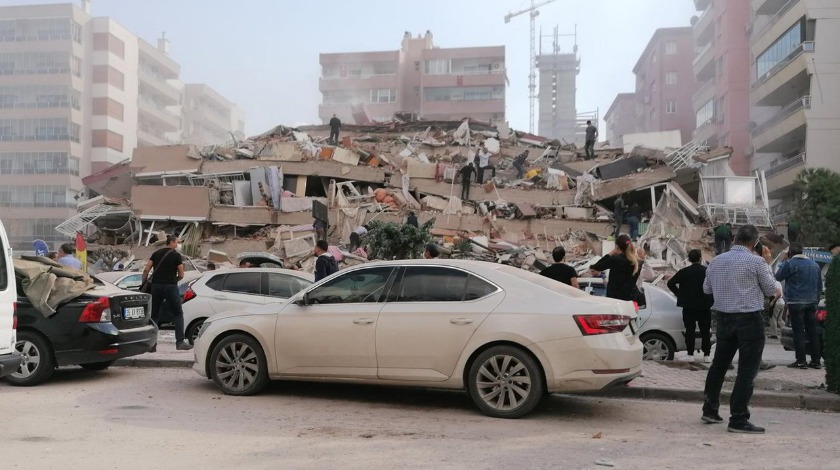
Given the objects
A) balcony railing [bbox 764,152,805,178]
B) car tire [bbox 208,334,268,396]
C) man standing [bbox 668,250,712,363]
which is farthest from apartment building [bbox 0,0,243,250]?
man standing [bbox 668,250,712,363]

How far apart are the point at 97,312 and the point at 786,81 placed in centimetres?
4047

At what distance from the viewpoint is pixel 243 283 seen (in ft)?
43.2

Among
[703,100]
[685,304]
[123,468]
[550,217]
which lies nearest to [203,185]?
[550,217]

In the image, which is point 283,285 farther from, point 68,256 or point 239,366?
point 239,366

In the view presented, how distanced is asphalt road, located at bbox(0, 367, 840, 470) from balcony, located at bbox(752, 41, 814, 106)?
36.3 metres

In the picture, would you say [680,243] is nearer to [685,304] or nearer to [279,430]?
[685,304]

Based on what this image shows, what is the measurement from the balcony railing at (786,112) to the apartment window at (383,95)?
1735 inches

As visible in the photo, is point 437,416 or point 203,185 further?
point 203,185

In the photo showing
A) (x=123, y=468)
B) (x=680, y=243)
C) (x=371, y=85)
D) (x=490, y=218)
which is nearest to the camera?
(x=123, y=468)

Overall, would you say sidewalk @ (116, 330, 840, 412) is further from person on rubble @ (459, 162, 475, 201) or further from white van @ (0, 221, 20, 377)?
person on rubble @ (459, 162, 475, 201)

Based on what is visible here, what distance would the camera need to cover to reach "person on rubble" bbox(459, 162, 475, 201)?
33.7 m

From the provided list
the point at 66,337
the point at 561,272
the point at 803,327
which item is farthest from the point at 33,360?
the point at 803,327

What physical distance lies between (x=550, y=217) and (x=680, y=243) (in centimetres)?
545

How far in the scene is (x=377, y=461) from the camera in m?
5.40
